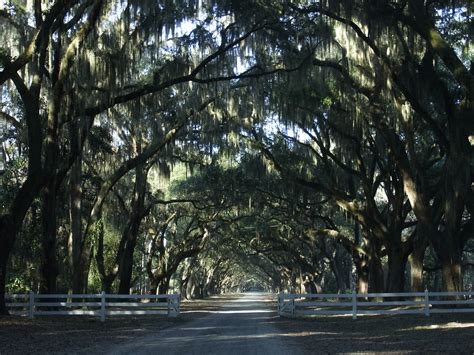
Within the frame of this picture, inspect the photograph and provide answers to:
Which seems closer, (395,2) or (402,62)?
(395,2)

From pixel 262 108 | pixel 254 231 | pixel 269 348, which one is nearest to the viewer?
pixel 269 348

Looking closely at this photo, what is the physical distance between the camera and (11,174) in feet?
77.0

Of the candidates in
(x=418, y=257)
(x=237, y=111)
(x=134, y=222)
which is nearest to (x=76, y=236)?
(x=134, y=222)

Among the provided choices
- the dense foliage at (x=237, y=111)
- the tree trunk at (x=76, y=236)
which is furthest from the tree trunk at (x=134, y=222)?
the tree trunk at (x=76, y=236)

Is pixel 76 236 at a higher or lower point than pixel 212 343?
higher

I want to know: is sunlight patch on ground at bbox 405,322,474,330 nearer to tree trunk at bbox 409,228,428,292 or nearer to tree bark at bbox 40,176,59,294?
tree trunk at bbox 409,228,428,292

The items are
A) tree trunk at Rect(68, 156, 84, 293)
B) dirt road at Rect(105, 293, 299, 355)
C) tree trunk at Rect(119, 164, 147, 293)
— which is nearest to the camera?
dirt road at Rect(105, 293, 299, 355)

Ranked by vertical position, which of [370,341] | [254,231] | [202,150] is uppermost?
[202,150]

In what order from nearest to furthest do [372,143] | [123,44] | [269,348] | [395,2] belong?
[269,348], [395,2], [123,44], [372,143]

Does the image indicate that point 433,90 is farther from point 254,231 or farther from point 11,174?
point 254,231

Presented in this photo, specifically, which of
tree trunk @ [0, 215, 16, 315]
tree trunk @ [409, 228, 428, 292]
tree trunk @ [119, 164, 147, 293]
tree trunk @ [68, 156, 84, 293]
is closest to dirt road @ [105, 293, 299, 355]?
tree trunk @ [0, 215, 16, 315]

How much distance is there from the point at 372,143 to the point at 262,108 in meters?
4.76

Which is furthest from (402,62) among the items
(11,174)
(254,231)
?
(254,231)

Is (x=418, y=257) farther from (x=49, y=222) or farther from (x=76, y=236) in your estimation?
(x=49, y=222)
